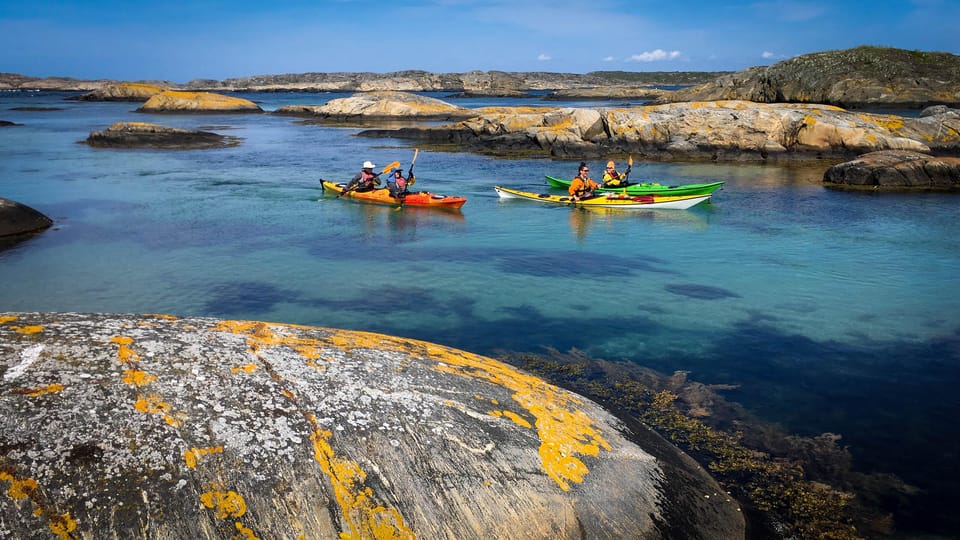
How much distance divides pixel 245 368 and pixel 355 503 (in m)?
1.28

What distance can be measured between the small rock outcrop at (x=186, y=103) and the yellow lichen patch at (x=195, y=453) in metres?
86.8

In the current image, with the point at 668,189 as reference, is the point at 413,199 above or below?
below

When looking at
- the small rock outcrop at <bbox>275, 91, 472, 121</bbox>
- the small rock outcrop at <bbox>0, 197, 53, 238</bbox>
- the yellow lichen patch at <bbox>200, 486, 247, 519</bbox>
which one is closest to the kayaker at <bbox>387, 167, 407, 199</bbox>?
the small rock outcrop at <bbox>0, 197, 53, 238</bbox>

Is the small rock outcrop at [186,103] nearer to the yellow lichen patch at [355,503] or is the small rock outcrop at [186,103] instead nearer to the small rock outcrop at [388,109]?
the small rock outcrop at [388,109]

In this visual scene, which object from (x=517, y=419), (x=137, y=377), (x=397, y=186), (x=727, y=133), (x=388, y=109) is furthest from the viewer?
(x=388, y=109)

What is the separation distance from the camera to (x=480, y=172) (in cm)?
3462

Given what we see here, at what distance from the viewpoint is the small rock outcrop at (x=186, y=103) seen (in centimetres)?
8112

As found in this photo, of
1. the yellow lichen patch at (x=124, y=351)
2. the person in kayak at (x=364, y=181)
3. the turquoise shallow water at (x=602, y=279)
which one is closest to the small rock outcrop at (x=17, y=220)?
the turquoise shallow water at (x=602, y=279)

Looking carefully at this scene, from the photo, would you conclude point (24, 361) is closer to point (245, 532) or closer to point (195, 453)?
point (195, 453)

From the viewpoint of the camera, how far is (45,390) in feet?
12.6

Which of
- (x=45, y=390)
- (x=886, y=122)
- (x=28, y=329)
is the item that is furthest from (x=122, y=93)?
(x=45, y=390)

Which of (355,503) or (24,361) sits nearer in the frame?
(355,503)

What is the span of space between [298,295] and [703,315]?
24.5ft

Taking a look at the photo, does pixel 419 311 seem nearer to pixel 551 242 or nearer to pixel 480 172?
pixel 551 242
